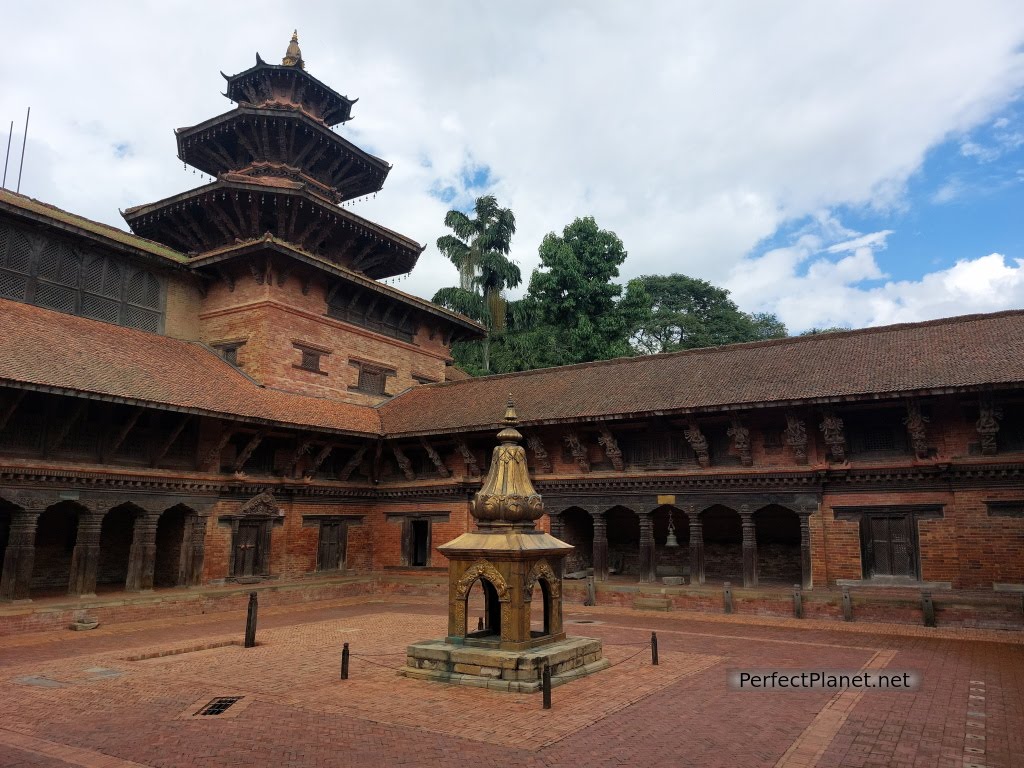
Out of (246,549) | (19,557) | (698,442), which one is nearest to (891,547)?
(698,442)

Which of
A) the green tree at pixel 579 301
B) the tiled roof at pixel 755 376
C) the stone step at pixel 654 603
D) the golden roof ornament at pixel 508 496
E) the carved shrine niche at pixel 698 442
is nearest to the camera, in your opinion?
the golden roof ornament at pixel 508 496

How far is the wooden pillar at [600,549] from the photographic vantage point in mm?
21453

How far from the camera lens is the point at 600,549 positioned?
2158 cm

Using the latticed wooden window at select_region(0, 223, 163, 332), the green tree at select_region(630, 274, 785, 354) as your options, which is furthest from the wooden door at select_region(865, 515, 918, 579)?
the green tree at select_region(630, 274, 785, 354)

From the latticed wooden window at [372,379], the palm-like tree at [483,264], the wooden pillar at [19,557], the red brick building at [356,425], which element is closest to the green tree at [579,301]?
the palm-like tree at [483,264]

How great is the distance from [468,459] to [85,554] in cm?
1071

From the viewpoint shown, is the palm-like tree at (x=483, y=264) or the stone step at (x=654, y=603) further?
the palm-like tree at (x=483, y=264)

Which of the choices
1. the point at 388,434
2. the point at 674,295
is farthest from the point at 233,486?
the point at 674,295

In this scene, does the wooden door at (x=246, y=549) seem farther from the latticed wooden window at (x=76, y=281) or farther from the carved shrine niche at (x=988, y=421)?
the carved shrine niche at (x=988, y=421)

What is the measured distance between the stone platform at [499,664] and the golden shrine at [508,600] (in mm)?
13

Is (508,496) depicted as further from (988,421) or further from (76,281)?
(76,281)

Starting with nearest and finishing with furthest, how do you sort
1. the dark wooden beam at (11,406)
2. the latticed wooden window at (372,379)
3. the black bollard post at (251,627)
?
the black bollard post at (251,627)
the dark wooden beam at (11,406)
the latticed wooden window at (372,379)

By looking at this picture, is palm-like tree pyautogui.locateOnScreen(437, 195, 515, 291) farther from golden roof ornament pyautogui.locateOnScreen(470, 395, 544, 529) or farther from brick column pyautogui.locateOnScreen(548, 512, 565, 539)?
golden roof ornament pyautogui.locateOnScreen(470, 395, 544, 529)

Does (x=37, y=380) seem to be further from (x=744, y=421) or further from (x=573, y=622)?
(x=744, y=421)
